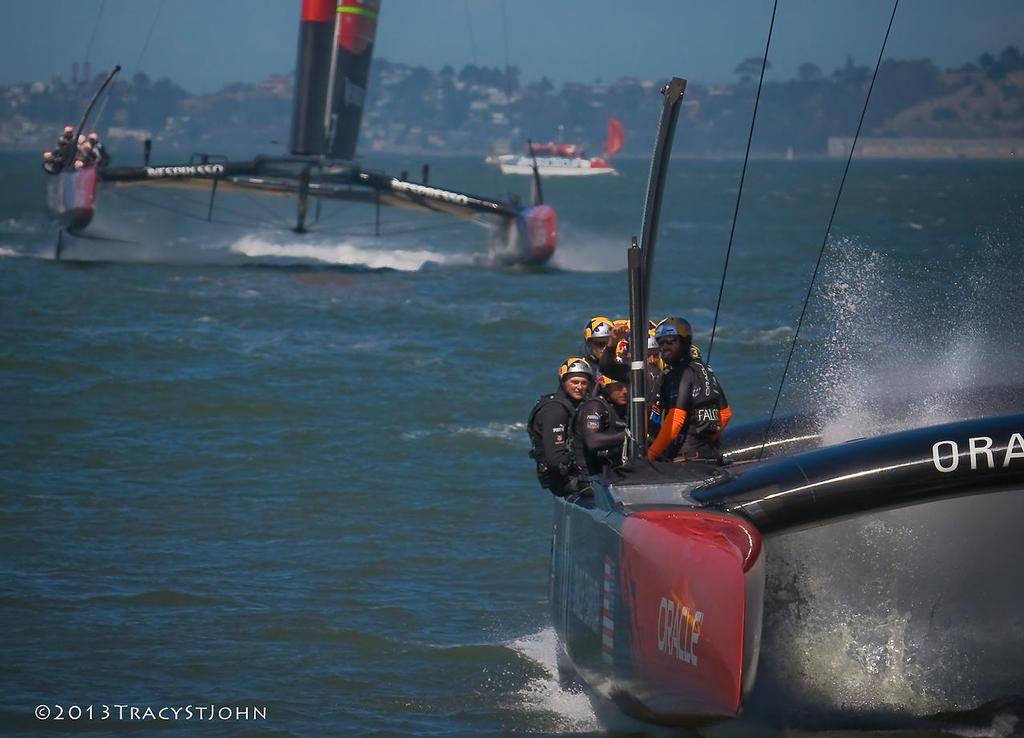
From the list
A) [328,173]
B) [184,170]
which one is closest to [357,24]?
[328,173]

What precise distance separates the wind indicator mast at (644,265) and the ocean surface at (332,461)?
3.92 feet

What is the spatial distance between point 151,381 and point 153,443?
2.93 metres

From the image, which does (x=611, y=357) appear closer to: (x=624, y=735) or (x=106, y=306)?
(x=624, y=735)

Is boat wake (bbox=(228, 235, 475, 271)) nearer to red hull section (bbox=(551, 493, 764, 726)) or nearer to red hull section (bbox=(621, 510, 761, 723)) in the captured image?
red hull section (bbox=(551, 493, 764, 726))

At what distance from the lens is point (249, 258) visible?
29.5 meters

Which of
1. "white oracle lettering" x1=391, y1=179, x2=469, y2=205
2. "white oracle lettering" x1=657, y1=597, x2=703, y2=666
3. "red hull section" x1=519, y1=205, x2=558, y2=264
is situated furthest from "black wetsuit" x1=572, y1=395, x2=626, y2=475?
"red hull section" x1=519, y1=205, x2=558, y2=264

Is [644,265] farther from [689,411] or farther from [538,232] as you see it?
[538,232]

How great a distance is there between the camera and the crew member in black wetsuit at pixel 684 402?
683 centimetres

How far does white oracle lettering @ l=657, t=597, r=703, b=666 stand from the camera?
5547mm

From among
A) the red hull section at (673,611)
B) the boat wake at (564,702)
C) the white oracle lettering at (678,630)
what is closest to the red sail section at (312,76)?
the boat wake at (564,702)

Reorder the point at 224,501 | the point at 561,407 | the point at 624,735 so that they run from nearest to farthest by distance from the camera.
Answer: the point at 624,735 < the point at 561,407 < the point at 224,501

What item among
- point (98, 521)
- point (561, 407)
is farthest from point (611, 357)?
point (98, 521)

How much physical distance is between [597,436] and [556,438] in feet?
0.83

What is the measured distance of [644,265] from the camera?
646cm
